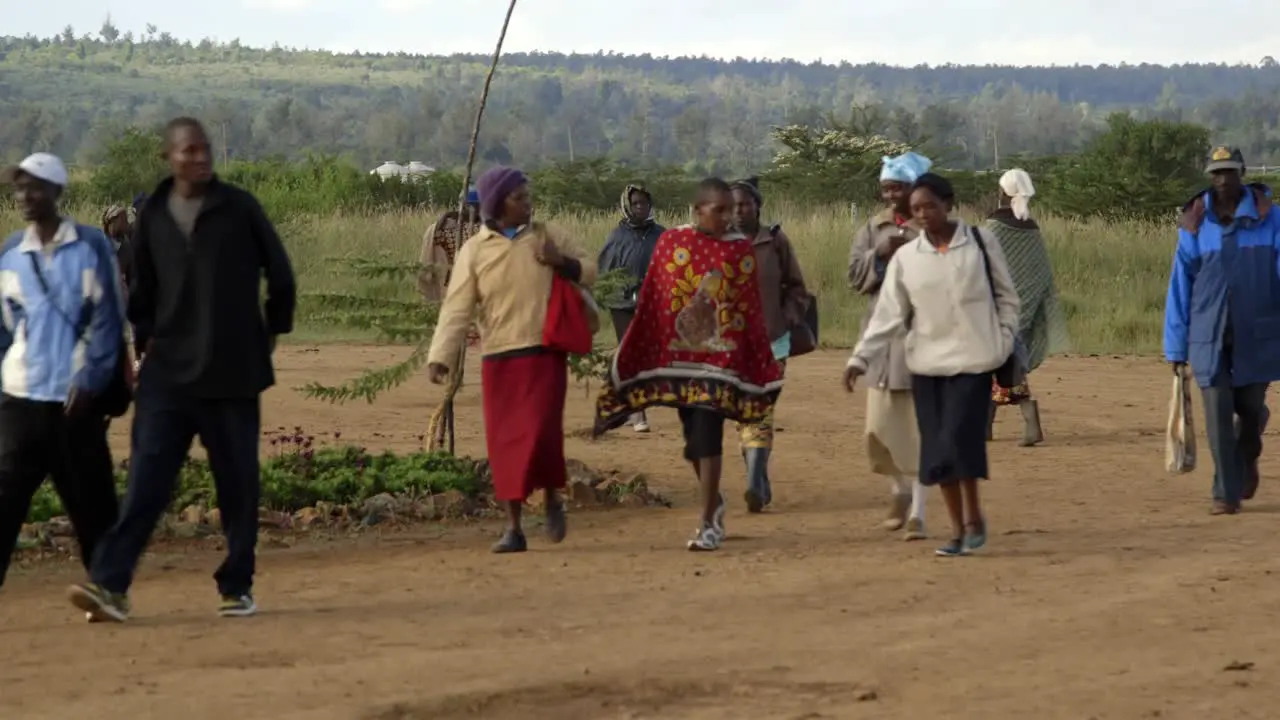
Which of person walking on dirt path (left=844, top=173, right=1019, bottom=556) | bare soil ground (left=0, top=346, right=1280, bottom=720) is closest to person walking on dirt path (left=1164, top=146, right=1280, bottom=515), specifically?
bare soil ground (left=0, top=346, right=1280, bottom=720)

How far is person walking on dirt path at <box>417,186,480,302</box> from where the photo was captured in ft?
41.7

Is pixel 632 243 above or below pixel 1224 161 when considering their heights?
below

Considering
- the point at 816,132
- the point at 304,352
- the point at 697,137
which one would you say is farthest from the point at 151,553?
the point at 697,137

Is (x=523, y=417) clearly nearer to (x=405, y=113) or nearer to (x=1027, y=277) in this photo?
(x=1027, y=277)

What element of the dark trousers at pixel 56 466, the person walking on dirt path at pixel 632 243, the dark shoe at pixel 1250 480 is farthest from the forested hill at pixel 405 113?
the dark trousers at pixel 56 466

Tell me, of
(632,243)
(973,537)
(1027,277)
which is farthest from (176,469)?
(1027,277)

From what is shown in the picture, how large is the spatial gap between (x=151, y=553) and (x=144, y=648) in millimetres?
2575

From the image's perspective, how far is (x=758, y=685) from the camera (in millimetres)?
7137

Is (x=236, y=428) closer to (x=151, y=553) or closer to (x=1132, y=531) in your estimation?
(x=151, y=553)

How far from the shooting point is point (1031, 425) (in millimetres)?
15219

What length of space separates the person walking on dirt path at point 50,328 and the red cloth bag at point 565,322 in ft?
7.07

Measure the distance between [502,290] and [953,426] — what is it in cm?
200

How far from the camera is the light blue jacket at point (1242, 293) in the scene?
11.5 m

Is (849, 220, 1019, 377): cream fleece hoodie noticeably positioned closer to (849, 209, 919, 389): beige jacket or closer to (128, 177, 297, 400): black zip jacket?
(849, 209, 919, 389): beige jacket
